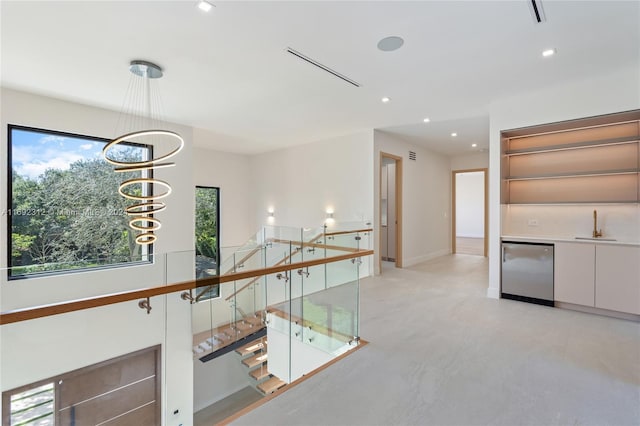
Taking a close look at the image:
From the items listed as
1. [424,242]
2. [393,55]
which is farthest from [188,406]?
[424,242]

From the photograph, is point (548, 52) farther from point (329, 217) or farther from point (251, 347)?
point (251, 347)

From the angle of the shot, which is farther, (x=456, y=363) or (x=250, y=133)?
(x=250, y=133)

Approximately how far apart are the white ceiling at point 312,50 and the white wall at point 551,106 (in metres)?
0.24

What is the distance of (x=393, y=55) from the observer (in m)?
3.18

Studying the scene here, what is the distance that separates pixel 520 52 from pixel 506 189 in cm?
223

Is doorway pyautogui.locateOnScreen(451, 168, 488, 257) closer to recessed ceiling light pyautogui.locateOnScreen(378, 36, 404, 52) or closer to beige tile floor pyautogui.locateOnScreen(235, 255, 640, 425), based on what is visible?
beige tile floor pyautogui.locateOnScreen(235, 255, 640, 425)

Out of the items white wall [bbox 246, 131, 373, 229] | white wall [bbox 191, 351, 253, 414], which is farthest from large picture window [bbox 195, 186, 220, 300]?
white wall [bbox 191, 351, 253, 414]

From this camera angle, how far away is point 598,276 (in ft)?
12.3

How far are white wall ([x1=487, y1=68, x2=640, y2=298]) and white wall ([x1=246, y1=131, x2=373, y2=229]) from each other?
2378 mm

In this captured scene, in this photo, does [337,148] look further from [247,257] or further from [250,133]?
[247,257]

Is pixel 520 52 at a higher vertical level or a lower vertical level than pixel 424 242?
higher

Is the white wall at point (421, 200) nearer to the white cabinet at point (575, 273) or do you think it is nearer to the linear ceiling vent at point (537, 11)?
the white cabinet at point (575, 273)

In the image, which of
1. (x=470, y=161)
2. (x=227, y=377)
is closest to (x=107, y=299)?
(x=227, y=377)

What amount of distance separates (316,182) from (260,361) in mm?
4294
